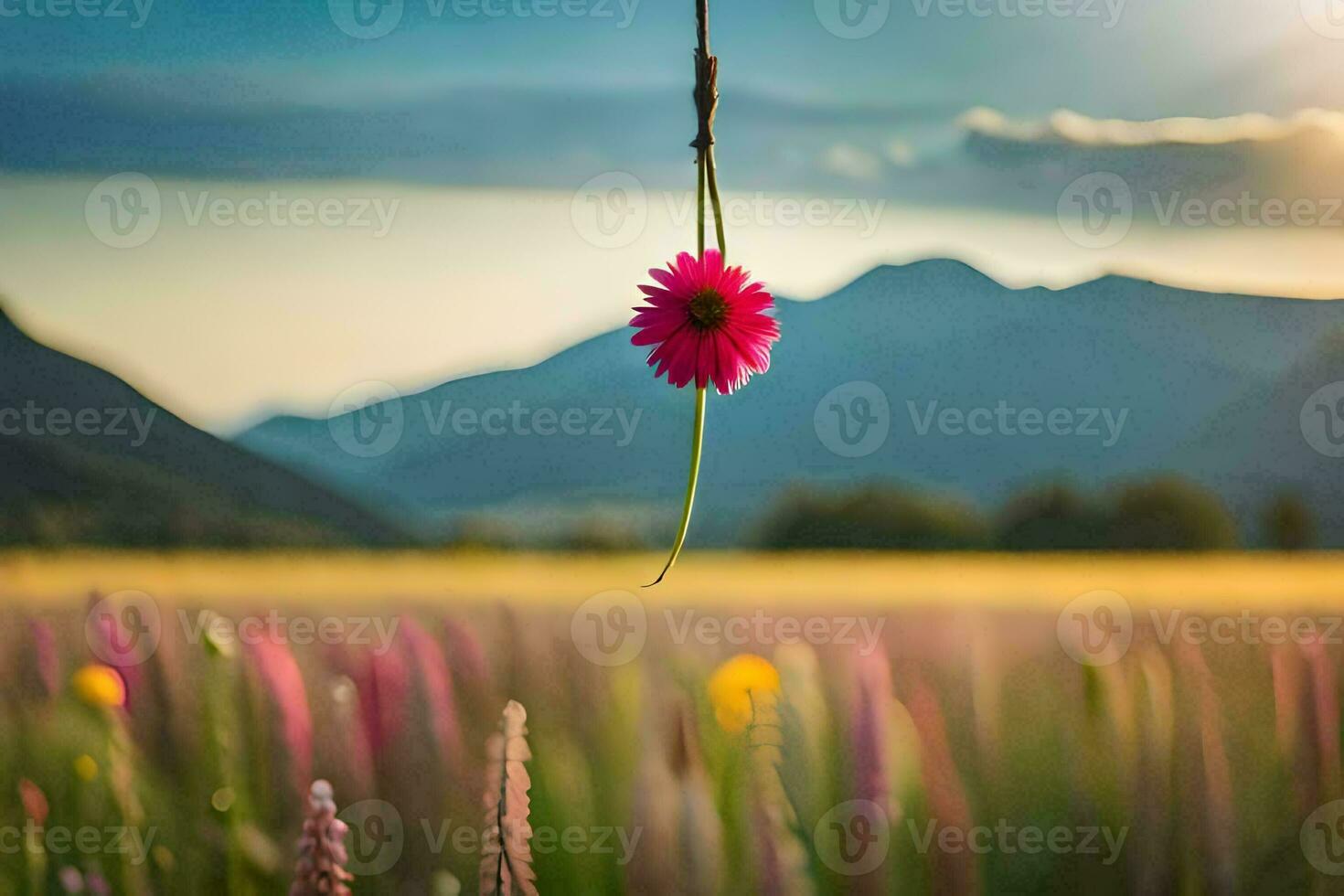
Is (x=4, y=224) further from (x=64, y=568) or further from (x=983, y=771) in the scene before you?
(x=983, y=771)

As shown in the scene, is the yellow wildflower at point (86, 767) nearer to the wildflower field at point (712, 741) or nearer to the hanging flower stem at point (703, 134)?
Answer: the wildflower field at point (712, 741)

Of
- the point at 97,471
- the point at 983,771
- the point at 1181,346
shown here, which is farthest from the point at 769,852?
the point at 97,471

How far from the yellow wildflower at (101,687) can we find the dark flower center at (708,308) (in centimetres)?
57

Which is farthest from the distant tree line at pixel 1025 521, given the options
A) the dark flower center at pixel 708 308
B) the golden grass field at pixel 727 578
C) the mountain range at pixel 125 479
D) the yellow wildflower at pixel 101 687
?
the yellow wildflower at pixel 101 687

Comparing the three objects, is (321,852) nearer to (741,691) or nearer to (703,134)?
(741,691)

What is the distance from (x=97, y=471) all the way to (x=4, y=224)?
250 millimetres

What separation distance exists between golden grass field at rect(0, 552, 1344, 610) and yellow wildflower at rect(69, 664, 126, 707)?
9 centimetres

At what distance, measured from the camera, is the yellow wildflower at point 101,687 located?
0.88 meters

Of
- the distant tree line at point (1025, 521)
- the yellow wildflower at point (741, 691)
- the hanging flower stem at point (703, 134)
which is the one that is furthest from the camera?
the distant tree line at point (1025, 521)

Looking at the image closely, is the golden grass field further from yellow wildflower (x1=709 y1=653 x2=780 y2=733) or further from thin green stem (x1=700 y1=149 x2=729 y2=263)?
thin green stem (x1=700 y1=149 x2=729 y2=263)

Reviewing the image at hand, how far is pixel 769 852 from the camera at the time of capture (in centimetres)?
81

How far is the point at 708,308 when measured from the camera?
781mm

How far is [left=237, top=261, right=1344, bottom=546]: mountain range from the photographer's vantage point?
98cm

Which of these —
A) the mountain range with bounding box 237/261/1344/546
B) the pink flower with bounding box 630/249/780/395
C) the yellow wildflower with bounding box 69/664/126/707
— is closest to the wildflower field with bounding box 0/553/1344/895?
the yellow wildflower with bounding box 69/664/126/707
